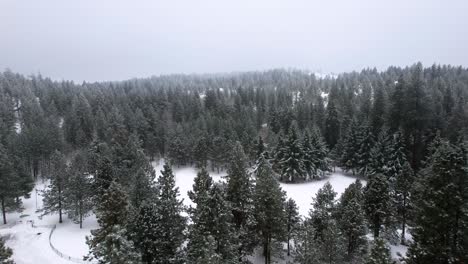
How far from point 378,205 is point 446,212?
13832 mm

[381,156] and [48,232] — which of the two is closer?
[48,232]

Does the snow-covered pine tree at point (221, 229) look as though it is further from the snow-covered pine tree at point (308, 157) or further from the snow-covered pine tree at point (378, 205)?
the snow-covered pine tree at point (308, 157)

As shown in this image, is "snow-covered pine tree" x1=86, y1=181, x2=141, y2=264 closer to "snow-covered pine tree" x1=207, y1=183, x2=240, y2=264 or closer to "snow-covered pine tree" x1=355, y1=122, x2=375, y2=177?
"snow-covered pine tree" x1=207, y1=183, x2=240, y2=264

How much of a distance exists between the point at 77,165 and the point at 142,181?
27686 millimetres

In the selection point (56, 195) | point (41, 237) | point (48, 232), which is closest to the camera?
point (41, 237)

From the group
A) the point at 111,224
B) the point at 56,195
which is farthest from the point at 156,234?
the point at 56,195

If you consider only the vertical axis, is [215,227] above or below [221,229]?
above

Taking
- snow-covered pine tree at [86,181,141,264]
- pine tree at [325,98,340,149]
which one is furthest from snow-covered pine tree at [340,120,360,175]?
snow-covered pine tree at [86,181,141,264]

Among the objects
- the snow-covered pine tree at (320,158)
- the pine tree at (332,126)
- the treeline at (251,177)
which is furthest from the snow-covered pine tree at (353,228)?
the pine tree at (332,126)

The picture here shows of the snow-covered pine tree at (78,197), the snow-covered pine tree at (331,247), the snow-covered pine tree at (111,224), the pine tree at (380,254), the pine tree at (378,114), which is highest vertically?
the pine tree at (378,114)

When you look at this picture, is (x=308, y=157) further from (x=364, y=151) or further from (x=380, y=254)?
(x=380, y=254)

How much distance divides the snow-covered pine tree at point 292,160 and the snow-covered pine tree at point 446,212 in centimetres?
3872

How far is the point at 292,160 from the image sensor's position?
182 ft

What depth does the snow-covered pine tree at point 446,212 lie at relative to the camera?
1554 centimetres
